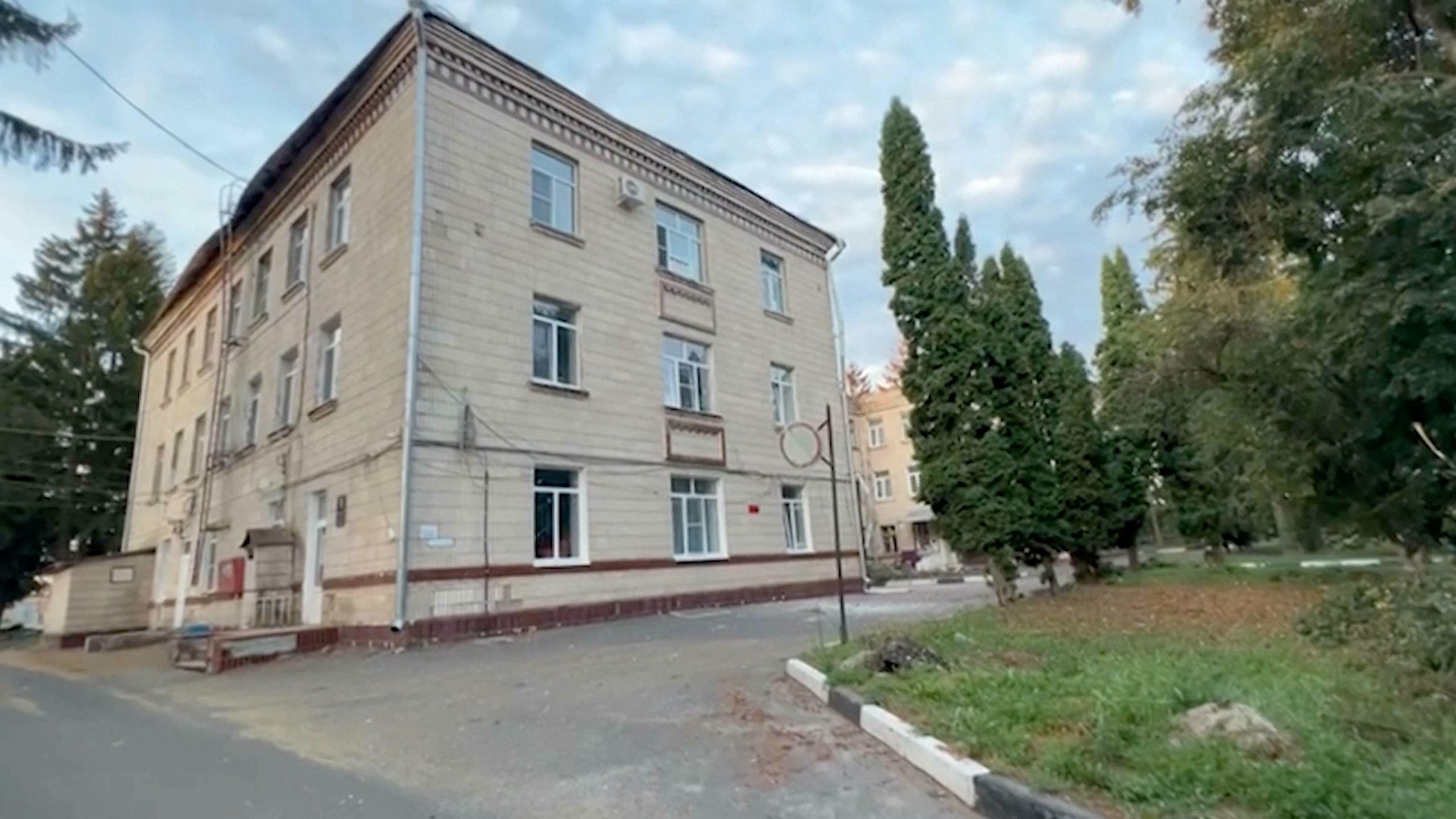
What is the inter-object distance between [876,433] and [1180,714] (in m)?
40.7

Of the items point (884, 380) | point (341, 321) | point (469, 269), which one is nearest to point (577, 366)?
point (469, 269)

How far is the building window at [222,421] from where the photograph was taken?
19.0 m

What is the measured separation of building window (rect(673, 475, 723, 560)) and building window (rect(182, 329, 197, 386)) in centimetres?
1668

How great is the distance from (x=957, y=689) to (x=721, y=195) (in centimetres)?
1535

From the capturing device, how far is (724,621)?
1254 cm

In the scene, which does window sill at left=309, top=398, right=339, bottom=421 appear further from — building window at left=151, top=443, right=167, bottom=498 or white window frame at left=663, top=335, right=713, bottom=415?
building window at left=151, top=443, right=167, bottom=498

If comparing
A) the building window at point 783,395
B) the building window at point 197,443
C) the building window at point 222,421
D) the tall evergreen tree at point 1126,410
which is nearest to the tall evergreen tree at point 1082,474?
the tall evergreen tree at point 1126,410

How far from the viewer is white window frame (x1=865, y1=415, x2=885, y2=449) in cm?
4403

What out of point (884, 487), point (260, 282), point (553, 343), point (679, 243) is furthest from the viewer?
point (884, 487)

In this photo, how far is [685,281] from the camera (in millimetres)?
16938

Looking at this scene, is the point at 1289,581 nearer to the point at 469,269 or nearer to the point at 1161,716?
the point at 1161,716

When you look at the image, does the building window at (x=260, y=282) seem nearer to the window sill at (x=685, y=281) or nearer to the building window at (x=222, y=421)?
the building window at (x=222, y=421)

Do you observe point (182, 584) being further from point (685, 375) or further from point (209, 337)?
point (685, 375)

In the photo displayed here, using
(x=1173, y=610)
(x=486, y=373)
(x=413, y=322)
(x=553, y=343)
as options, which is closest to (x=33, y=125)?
(x=413, y=322)
